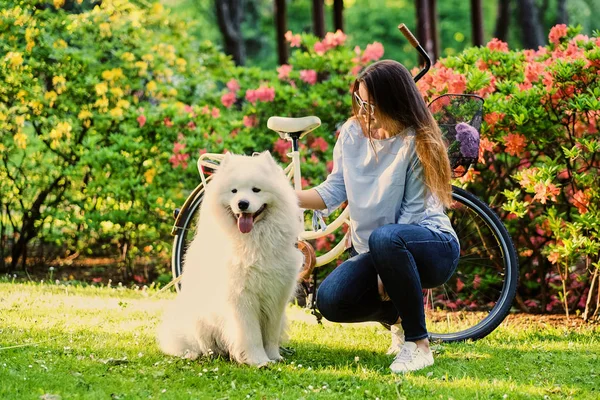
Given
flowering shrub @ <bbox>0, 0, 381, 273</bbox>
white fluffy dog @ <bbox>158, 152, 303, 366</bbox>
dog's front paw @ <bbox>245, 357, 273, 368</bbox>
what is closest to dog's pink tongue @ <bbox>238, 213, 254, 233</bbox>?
white fluffy dog @ <bbox>158, 152, 303, 366</bbox>

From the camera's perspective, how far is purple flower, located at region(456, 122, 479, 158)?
421 cm

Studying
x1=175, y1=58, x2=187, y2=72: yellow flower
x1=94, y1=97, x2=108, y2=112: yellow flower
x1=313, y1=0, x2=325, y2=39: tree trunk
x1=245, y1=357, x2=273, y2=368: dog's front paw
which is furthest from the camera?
x1=313, y1=0, x2=325, y2=39: tree trunk

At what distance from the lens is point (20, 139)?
22.3 ft

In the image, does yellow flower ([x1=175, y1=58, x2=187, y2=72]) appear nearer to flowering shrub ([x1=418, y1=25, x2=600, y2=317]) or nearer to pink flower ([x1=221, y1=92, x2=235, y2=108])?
pink flower ([x1=221, y1=92, x2=235, y2=108])

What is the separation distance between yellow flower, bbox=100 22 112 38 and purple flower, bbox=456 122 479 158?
13.3 ft

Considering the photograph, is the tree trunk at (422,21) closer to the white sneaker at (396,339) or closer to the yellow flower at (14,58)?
the yellow flower at (14,58)

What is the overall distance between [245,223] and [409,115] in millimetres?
945

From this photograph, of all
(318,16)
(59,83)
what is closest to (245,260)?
(59,83)

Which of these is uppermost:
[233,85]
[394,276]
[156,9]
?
[156,9]

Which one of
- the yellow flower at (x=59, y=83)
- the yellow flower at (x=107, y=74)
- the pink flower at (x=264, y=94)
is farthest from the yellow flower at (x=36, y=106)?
the pink flower at (x=264, y=94)

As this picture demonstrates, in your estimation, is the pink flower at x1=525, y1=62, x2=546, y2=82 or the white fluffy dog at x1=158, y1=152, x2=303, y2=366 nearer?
the white fluffy dog at x1=158, y1=152, x2=303, y2=366

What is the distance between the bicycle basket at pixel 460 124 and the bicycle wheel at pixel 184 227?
155cm

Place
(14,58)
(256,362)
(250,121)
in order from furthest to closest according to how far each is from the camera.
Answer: (250,121), (14,58), (256,362)

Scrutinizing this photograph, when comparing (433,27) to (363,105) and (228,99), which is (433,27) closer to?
(228,99)
